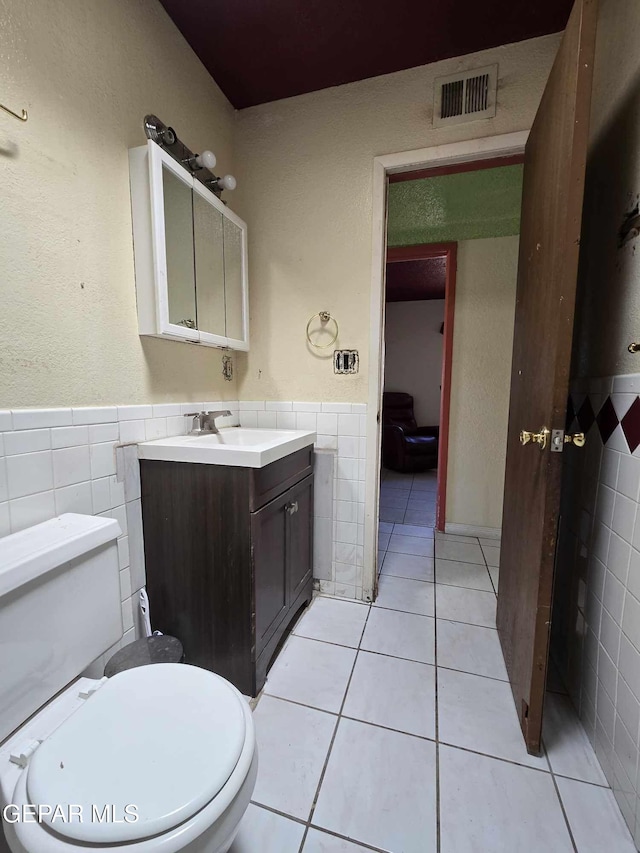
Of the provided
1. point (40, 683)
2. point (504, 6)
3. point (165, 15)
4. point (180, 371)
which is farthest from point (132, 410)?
point (504, 6)

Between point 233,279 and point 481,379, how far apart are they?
187 cm

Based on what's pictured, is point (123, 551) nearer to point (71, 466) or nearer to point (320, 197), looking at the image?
point (71, 466)

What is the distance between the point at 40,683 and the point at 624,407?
1551mm

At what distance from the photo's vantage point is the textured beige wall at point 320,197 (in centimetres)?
157

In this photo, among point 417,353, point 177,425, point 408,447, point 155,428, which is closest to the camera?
point 155,428

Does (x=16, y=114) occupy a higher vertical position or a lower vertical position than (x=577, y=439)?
higher

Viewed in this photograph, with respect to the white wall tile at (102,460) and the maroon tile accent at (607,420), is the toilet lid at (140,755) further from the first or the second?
the maroon tile accent at (607,420)

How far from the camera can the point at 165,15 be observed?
1.35 metres

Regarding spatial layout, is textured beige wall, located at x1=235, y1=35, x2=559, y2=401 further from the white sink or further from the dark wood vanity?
the dark wood vanity

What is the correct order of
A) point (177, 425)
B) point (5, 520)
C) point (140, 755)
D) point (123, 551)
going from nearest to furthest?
1. point (140, 755)
2. point (5, 520)
3. point (123, 551)
4. point (177, 425)

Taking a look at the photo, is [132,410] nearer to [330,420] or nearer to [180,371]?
[180,371]

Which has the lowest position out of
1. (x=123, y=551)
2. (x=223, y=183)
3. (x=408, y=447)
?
(x=408, y=447)

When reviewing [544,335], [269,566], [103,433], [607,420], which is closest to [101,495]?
[103,433]

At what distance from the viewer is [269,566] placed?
1334 millimetres
